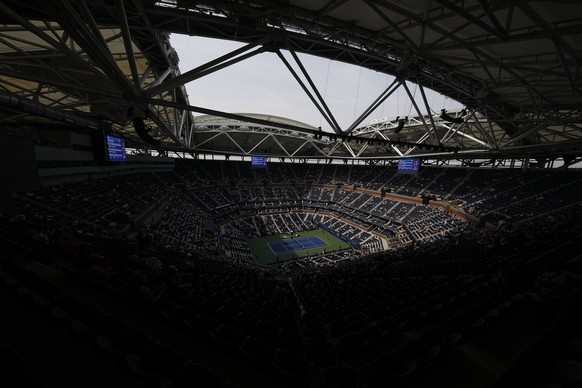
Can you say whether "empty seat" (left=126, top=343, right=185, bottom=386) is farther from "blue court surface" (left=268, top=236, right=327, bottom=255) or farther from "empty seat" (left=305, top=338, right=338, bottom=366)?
"blue court surface" (left=268, top=236, right=327, bottom=255)

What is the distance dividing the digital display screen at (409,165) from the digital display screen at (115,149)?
40322 millimetres

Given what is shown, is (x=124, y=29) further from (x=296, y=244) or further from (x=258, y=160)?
(x=258, y=160)

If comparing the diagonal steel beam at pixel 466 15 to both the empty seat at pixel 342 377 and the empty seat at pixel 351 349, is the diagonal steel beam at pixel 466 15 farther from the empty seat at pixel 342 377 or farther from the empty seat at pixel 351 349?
the empty seat at pixel 342 377

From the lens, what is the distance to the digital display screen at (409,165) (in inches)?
1529

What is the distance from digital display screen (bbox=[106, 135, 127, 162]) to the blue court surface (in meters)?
21.9

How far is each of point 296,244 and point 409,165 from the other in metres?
23.1

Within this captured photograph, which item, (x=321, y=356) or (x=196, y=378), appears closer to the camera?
(x=196, y=378)

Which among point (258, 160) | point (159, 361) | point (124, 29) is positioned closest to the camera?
→ point (159, 361)

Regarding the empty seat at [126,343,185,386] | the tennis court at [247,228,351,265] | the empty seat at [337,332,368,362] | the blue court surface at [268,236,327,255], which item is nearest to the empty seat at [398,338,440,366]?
the empty seat at [337,332,368,362]

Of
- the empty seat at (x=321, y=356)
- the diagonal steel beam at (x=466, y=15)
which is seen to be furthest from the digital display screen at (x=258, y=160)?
the empty seat at (x=321, y=356)

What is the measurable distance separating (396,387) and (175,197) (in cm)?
4042

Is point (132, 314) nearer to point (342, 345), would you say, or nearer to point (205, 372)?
point (205, 372)

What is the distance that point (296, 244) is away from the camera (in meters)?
36.6

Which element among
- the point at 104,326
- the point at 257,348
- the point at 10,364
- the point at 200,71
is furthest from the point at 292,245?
the point at 10,364
